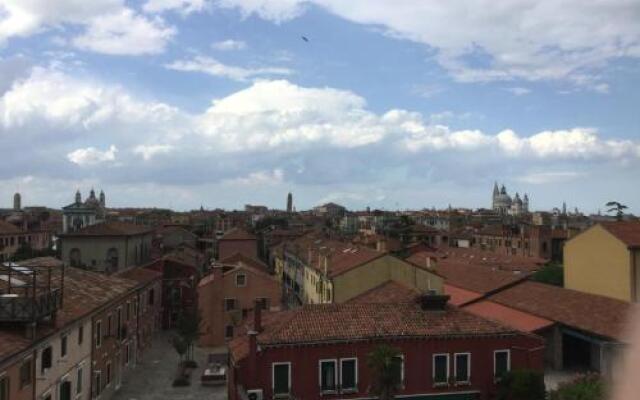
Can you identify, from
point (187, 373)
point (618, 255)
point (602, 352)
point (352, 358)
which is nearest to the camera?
point (352, 358)

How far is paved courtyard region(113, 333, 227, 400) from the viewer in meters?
31.3

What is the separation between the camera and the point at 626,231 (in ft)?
129

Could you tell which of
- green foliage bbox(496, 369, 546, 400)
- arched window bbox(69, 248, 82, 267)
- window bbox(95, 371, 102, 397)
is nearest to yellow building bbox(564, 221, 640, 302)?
green foliage bbox(496, 369, 546, 400)

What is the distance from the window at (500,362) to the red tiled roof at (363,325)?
87 cm

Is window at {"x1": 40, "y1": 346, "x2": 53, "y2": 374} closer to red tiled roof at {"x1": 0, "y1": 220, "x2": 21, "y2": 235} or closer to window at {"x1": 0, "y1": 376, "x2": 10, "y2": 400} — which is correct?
window at {"x1": 0, "y1": 376, "x2": 10, "y2": 400}

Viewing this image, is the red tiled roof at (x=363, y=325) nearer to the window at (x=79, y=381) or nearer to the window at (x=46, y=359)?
the window at (x=79, y=381)

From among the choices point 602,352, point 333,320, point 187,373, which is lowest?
→ point 187,373

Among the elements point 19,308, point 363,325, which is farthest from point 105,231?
point 363,325

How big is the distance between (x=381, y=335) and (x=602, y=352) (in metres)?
11.7

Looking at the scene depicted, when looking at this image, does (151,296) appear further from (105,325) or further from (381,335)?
(381,335)

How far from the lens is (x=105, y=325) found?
30.2 meters

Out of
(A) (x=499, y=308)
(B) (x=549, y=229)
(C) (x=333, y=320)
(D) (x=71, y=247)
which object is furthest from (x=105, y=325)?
(B) (x=549, y=229)

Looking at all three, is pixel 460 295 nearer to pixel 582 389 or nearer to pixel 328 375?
pixel 328 375

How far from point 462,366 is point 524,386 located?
2747mm
